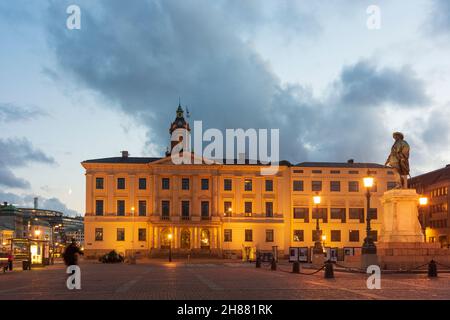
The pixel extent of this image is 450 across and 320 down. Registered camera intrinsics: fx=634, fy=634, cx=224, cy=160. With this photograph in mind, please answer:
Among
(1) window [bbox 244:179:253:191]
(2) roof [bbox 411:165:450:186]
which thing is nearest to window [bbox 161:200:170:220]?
(1) window [bbox 244:179:253:191]

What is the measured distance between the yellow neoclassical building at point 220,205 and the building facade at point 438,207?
8.47 metres

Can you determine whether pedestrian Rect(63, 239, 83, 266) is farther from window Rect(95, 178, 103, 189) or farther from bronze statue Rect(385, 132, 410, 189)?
window Rect(95, 178, 103, 189)

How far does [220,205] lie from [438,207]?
32448 millimetres

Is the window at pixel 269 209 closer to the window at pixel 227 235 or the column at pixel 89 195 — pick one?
the window at pixel 227 235

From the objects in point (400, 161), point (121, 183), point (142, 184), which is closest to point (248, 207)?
point (142, 184)

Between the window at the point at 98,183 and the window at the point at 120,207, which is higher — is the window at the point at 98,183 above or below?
above

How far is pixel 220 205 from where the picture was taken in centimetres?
8969

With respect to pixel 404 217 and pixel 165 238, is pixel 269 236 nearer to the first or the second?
pixel 165 238

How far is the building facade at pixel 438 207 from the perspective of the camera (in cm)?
8988

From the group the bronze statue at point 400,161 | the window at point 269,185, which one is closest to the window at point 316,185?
the window at point 269,185

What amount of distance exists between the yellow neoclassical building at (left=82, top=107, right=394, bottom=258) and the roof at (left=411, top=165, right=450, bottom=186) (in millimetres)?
9759

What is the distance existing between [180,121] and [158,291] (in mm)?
82495

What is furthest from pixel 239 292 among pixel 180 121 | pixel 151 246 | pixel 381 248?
pixel 180 121

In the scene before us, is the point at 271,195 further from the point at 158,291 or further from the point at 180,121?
the point at 158,291
